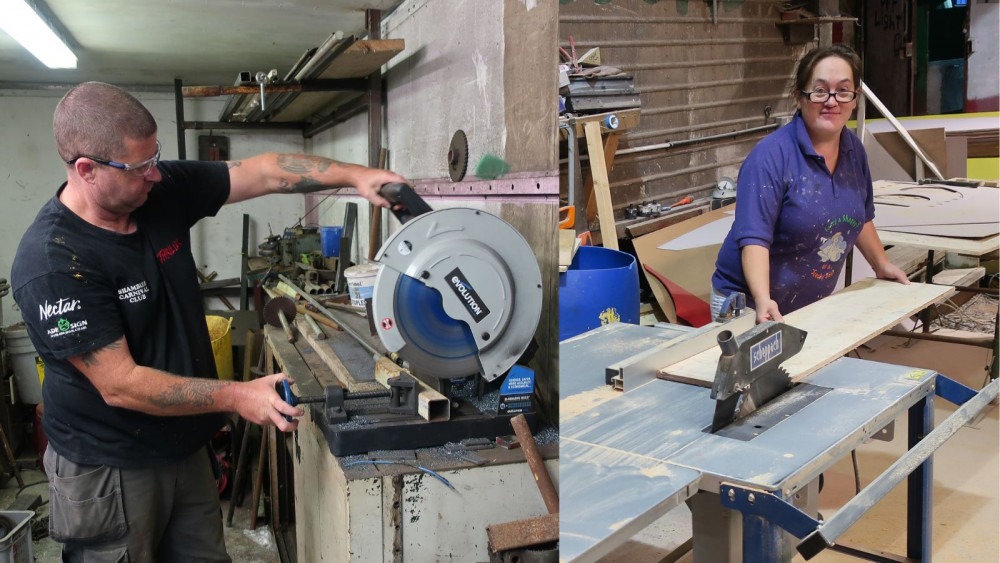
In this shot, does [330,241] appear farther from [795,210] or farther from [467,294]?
[795,210]

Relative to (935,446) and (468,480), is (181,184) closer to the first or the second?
(468,480)

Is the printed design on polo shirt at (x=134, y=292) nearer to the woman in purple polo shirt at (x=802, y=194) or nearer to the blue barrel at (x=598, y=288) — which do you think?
the blue barrel at (x=598, y=288)

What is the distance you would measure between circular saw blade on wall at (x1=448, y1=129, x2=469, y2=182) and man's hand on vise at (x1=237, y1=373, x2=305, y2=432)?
3.50 feet

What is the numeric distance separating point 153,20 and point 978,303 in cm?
300

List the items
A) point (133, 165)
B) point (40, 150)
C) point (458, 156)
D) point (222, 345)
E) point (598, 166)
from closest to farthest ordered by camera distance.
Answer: point (598, 166) → point (133, 165) → point (458, 156) → point (222, 345) → point (40, 150)

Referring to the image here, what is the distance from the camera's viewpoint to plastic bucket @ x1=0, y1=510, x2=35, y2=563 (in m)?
2.08

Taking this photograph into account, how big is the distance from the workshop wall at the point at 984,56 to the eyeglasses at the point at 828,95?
164 mm

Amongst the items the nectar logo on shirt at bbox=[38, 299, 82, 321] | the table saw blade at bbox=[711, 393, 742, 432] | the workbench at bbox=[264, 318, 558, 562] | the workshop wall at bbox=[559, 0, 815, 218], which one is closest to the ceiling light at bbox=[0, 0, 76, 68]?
the nectar logo on shirt at bbox=[38, 299, 82, 321]

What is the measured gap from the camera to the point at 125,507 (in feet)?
5.27

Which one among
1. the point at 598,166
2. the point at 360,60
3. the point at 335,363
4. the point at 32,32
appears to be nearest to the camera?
the point at 598,166

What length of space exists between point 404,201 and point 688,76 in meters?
0.55

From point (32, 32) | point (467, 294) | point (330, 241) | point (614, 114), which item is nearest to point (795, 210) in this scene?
point (614, 114)

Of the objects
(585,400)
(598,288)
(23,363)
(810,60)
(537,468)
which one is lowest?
(23,363)

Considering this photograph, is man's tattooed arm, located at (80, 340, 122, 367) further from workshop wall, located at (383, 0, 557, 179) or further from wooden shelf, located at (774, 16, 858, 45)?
wooden shelf, located at (774, 16, 858, 45)
